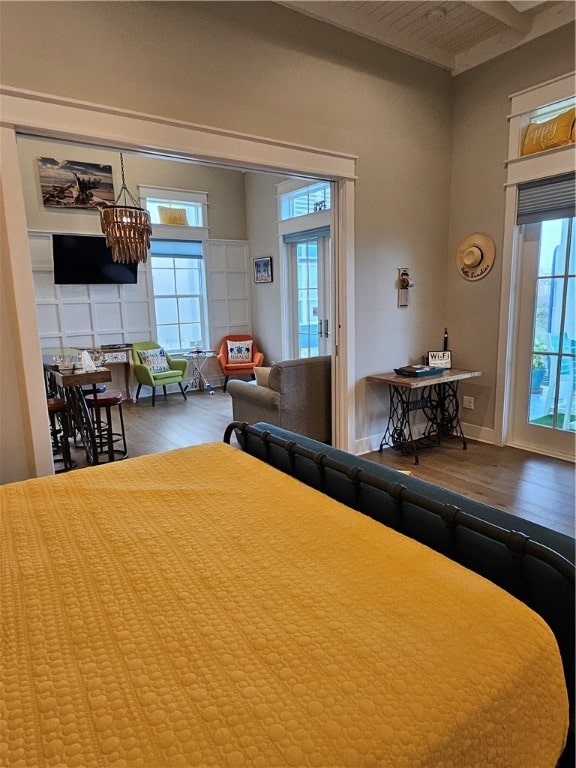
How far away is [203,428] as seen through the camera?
505 centimetres

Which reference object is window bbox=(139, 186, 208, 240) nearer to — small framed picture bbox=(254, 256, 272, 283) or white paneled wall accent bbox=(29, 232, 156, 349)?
white paneled wall accent bbox=(29, 232, 156, 349)

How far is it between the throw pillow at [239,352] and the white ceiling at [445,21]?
4607 millimetres

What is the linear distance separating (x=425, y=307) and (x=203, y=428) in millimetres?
2636

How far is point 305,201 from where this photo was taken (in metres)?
6.40

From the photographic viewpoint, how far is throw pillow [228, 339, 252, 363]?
290 inches

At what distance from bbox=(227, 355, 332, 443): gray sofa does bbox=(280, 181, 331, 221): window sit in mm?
2907

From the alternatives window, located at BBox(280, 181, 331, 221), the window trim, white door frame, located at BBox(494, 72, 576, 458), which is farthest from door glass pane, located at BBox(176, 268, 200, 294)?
white door frame, located at BBox(494, 72, 576, 458)

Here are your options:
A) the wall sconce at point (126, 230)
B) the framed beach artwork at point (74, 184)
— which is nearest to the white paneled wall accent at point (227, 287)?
the framed beach artwork at point (74, 184)

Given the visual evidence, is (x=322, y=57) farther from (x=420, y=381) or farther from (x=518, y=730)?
(x=518, y=730)

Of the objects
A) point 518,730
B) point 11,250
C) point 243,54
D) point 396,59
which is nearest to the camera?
point 518,730

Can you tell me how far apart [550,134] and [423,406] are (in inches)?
91.3

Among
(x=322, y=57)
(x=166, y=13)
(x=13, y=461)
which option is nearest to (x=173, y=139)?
(x=166, y=13)

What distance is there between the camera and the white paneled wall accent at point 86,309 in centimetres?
591

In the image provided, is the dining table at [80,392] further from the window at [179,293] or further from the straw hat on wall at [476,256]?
the straw hat on wall at [476,256]
